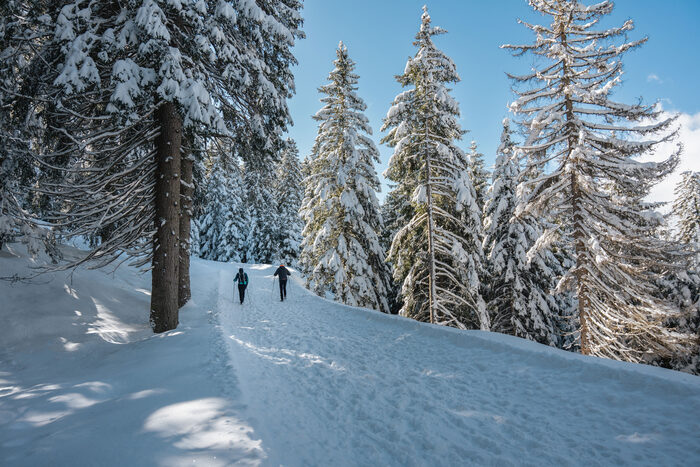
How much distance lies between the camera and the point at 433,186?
1352 centimetres

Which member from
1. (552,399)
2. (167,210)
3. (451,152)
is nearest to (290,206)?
(451,152)

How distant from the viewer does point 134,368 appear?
5113 mm

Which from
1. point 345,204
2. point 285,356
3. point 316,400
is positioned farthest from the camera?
point 345,204

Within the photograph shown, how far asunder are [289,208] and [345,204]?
848 inches

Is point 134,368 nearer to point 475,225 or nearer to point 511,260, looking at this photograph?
point 475,225

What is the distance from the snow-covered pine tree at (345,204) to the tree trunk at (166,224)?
8.13m

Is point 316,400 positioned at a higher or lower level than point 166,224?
lower

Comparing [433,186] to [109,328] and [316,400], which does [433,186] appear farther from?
[109,328]

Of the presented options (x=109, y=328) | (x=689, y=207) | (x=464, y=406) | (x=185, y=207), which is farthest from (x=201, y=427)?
(x=689, y=207)

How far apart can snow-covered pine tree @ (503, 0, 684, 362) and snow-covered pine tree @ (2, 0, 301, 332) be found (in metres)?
8.99

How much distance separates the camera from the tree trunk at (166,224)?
749 centimetres

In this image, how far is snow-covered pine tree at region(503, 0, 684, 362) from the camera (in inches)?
360

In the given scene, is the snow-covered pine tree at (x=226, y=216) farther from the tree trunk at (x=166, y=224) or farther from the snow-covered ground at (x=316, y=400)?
the snow-covered ground at (x=316, y=400)

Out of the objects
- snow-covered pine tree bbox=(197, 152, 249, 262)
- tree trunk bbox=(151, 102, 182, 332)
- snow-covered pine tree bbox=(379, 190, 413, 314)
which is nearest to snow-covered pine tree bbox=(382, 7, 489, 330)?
snow-covered pine tree bbox=(379, 190, 413, 314)
